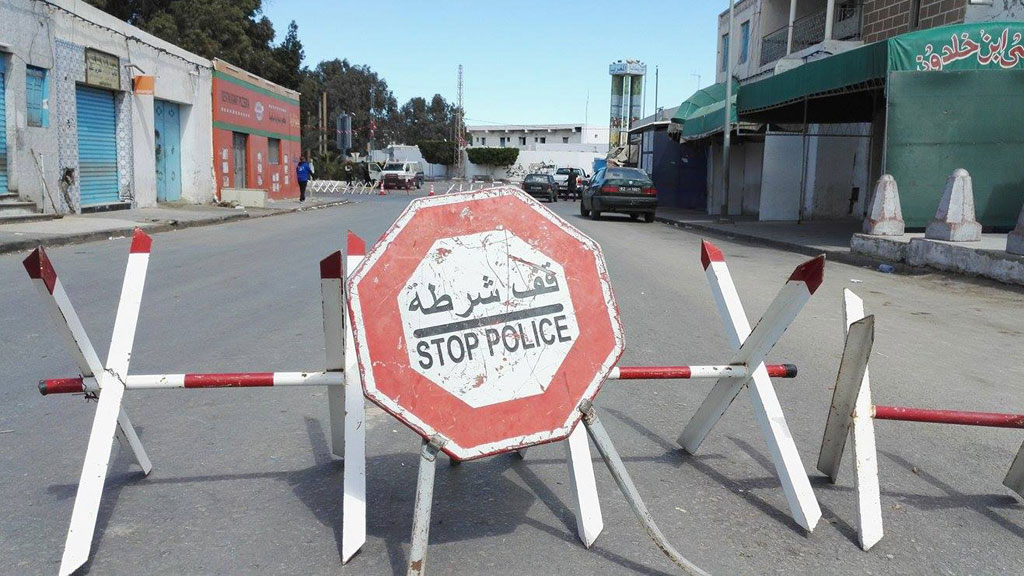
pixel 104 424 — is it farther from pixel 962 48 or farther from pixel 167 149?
pixel 167 149

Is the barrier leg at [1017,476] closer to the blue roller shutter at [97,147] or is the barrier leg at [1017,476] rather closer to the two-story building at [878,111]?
the two-story building at [878,111]

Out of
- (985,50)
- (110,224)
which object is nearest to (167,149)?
(110,224)

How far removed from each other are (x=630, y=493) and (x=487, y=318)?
0.81 metres

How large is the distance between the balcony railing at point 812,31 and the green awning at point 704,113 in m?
2.13

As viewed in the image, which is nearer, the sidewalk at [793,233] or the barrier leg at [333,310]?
the barrier leg at [333,310]

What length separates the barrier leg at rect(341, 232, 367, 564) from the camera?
3.00 metres

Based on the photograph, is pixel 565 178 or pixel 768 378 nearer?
pixel 768 378

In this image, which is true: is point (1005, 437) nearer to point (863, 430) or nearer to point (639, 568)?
point (863, 430)

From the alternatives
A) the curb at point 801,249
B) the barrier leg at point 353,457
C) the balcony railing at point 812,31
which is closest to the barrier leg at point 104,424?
the barrier leg at point 353,457

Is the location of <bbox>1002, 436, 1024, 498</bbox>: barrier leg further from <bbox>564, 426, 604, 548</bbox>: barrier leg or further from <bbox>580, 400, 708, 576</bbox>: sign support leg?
<bbox>564, 426, 604, 548</bbox>: barrier leg

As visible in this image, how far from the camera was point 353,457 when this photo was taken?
3.10m

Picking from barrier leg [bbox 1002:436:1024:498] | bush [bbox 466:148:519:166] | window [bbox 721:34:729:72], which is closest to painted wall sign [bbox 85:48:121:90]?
barrier leg [bbox 1002:436:1024:498]

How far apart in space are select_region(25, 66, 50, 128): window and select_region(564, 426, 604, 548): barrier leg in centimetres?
1816

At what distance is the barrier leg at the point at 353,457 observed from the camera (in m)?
3.00
